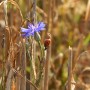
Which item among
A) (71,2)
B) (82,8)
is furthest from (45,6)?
(82,8)

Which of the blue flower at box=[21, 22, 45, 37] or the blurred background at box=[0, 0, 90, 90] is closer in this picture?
the blue flower at box=[21, 22, 45, 37]

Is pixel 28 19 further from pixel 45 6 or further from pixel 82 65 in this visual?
pixel 82 65

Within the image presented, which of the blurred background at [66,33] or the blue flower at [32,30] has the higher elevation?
the blue flower at [32,30]

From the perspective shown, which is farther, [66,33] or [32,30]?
[66,33]

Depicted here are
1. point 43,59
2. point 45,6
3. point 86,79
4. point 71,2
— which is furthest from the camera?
point 71,2

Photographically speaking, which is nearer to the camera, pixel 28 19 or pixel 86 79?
pixel 28 19

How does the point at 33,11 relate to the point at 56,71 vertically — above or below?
above

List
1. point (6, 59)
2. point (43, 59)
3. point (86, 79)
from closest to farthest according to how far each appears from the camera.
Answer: point (43, 59)
point (6, 59)
point (86, 79)

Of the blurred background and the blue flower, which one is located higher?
the blue flower

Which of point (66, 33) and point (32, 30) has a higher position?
point (32, 30)

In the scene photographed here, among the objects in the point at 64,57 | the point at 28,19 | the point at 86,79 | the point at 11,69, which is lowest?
the point at 86,79

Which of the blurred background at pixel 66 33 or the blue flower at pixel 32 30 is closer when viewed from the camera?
the blue flower at pixel 32 30
